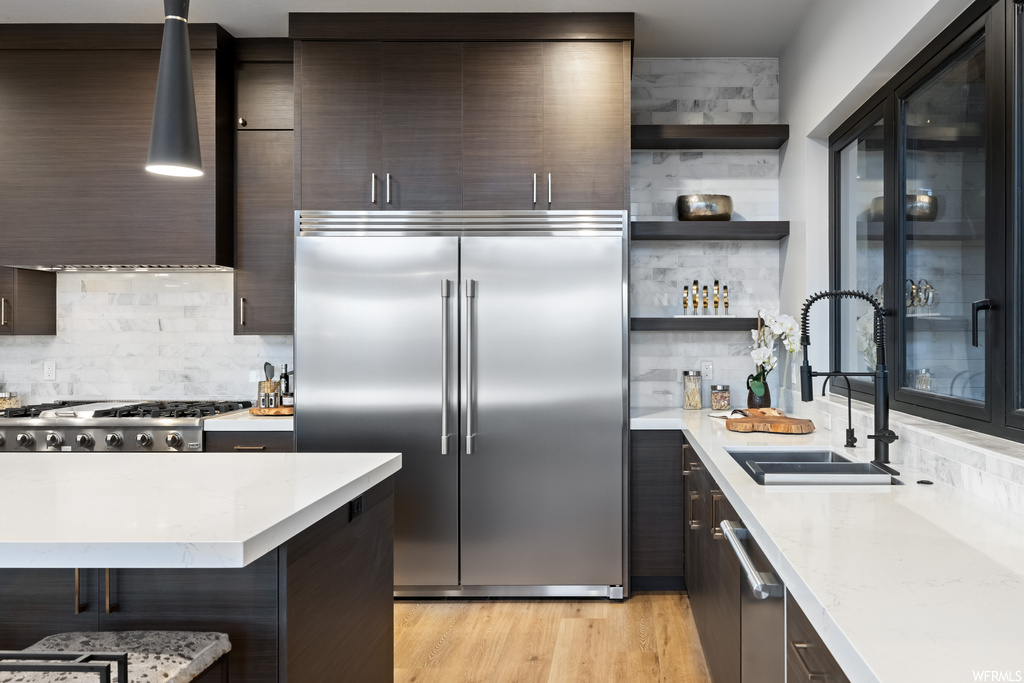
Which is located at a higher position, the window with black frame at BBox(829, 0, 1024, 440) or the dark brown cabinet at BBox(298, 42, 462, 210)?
the dark brown cabinet at BBox(298, 42, 462, 210)

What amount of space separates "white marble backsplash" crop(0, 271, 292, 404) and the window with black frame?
2900 mm

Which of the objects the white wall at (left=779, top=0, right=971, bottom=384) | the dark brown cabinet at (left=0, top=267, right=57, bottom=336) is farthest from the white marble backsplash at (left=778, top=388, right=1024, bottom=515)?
the dark brown cabinet at (left=0, top=267, right=57, bottom=336)

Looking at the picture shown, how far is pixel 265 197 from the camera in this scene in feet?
11.3

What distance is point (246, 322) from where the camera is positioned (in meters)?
3.44

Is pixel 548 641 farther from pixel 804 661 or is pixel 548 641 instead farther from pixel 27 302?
pixel 27 302

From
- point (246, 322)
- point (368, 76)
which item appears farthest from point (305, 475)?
point (368, 76)

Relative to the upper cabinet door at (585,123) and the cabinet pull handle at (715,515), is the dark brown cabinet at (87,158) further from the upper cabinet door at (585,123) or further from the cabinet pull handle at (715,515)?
the cabinet pull handle at (715,515)

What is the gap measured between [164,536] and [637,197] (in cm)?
302

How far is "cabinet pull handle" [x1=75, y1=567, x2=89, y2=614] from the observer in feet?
4.78

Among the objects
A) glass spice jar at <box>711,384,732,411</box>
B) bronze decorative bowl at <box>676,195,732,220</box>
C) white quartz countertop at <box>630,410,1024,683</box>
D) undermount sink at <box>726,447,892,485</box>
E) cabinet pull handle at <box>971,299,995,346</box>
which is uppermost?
bronze decorative bowl at <box>676,195,732,220</box>

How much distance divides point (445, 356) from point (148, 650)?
5.98 ft

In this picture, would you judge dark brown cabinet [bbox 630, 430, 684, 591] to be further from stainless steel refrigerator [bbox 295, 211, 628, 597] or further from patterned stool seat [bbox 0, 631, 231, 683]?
patterned stool seat [bbox 0, 631, 231, 683]

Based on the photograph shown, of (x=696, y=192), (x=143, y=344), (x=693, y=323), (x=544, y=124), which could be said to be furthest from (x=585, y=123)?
(x=143, y=344)

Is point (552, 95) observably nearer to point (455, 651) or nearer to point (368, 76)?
point (368, 76)
